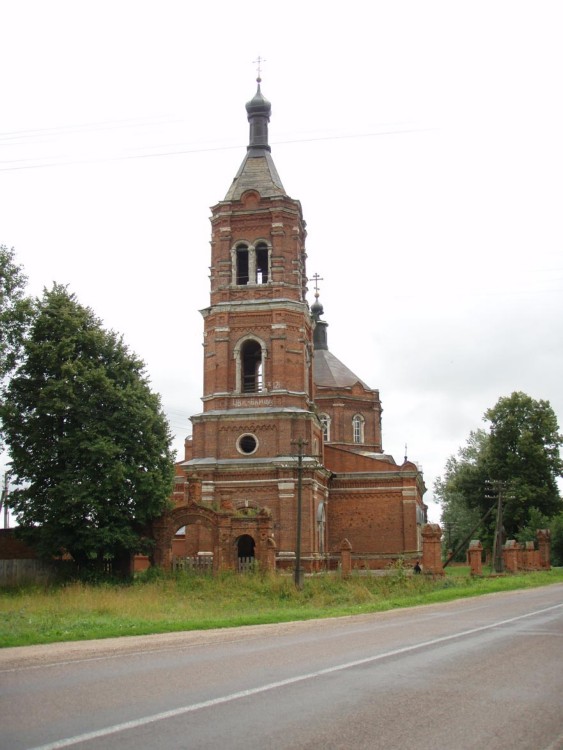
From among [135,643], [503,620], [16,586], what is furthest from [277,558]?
[135,643]

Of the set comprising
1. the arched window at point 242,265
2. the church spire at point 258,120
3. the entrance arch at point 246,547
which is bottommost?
the entrance arch at point 246,547

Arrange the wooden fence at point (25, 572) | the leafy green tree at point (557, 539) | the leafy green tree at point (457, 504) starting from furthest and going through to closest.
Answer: the leafy green tree at point (457, 504) < the leafy green tree at point (557, 539) < the wooden fence at point (25, 572)

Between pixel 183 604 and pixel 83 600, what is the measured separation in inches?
110

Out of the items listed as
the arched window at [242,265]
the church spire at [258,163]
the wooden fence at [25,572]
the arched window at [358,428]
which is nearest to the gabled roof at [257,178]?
the church spire at [258,163]

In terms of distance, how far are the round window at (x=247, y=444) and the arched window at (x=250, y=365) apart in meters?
2.38

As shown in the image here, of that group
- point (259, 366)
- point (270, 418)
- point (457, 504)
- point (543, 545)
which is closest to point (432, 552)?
point (270, 418)

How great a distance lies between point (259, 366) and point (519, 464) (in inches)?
961

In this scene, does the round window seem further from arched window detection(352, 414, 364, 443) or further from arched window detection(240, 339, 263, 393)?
arched window detection(352, 414, 364, 443)

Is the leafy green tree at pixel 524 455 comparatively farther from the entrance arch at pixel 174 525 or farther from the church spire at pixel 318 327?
the entrance arch at pixel 174 525

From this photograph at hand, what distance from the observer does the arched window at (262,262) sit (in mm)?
41562

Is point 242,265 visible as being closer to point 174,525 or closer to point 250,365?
point 250,365

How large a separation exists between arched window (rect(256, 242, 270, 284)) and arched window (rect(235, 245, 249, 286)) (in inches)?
23.1

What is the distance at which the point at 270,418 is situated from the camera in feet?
129

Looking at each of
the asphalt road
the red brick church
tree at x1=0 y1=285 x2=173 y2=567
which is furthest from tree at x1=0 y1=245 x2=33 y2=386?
the asphalt road
